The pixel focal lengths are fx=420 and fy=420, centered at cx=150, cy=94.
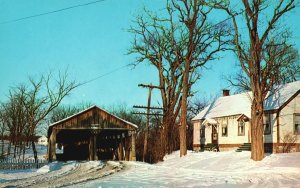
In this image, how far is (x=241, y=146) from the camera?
36.7 metres

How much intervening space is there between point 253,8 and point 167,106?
18196mm

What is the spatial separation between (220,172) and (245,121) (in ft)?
50.8

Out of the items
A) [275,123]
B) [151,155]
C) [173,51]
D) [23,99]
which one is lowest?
[151,155]

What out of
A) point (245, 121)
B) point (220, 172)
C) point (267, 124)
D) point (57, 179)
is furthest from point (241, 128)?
point (57, 179)

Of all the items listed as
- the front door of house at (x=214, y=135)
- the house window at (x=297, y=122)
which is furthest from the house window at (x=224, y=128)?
the house window at (x=297, y=122)

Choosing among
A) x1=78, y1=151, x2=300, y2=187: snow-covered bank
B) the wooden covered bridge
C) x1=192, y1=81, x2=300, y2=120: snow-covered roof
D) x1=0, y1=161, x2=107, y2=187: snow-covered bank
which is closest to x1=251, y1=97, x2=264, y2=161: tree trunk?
x1=78, y1=151, x2=300, y2=187: snow-covered bank

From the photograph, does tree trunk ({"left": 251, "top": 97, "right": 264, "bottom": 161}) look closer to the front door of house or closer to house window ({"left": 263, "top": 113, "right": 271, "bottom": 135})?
house window ({"left": 263, "top": 113, "right": 271, "bottom": 135})

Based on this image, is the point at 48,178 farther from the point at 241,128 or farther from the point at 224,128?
the point at 224,128

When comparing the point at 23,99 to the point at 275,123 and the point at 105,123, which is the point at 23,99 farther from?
the point at 275,123

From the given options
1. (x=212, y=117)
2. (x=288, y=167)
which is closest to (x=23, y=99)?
(x=212, y=117)

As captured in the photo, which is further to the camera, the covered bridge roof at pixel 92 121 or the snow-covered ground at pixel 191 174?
the covered bridge roof at pixel 92 121

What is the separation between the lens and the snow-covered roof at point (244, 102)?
3556cm

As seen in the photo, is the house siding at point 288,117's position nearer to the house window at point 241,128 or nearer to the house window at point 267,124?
the house window at point 267,124

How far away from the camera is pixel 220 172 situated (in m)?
23.3
